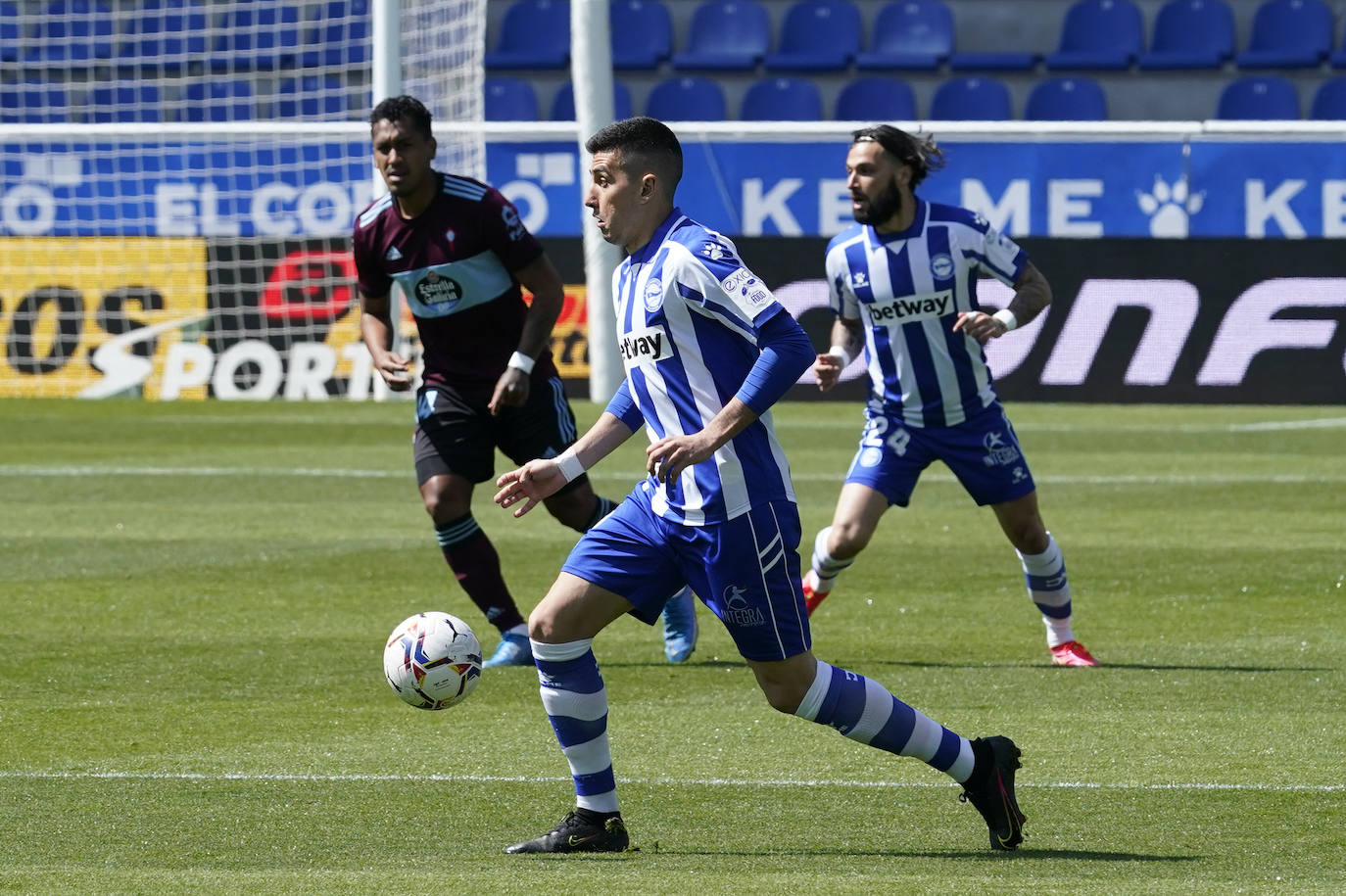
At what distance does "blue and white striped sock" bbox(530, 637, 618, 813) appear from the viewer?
488 cm

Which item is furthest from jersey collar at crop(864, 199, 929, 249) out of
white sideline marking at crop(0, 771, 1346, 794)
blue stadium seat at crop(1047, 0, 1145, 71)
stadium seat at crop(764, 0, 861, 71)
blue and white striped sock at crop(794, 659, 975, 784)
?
blue stadium seat at crop(1047, 0, 1145, 71)

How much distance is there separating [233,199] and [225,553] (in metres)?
9.42

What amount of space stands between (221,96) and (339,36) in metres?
1.72

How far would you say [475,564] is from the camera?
7617 mm

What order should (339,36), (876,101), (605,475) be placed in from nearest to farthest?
(605,475) < (339,36) < (876,101)

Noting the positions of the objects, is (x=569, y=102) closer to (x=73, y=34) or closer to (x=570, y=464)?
(x=73, y=34)

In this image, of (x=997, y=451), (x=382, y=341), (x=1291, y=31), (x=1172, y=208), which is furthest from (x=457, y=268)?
(x=1291, y=31)

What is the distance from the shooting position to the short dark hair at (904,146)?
24.3ft

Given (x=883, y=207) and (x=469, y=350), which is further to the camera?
(x=469, y=350)

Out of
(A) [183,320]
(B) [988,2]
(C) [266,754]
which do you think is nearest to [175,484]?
(A) [183,320]

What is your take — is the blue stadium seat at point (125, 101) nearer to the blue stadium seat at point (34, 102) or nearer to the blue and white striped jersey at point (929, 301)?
the blue stadium seat at point (34, 102)

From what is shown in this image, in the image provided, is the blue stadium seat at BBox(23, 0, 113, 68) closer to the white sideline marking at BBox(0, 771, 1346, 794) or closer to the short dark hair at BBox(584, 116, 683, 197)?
the white sideline marking at BBox(0, 771, 1346, 794)

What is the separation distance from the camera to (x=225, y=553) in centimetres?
1027

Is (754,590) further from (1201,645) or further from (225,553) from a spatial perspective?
(225,553)
